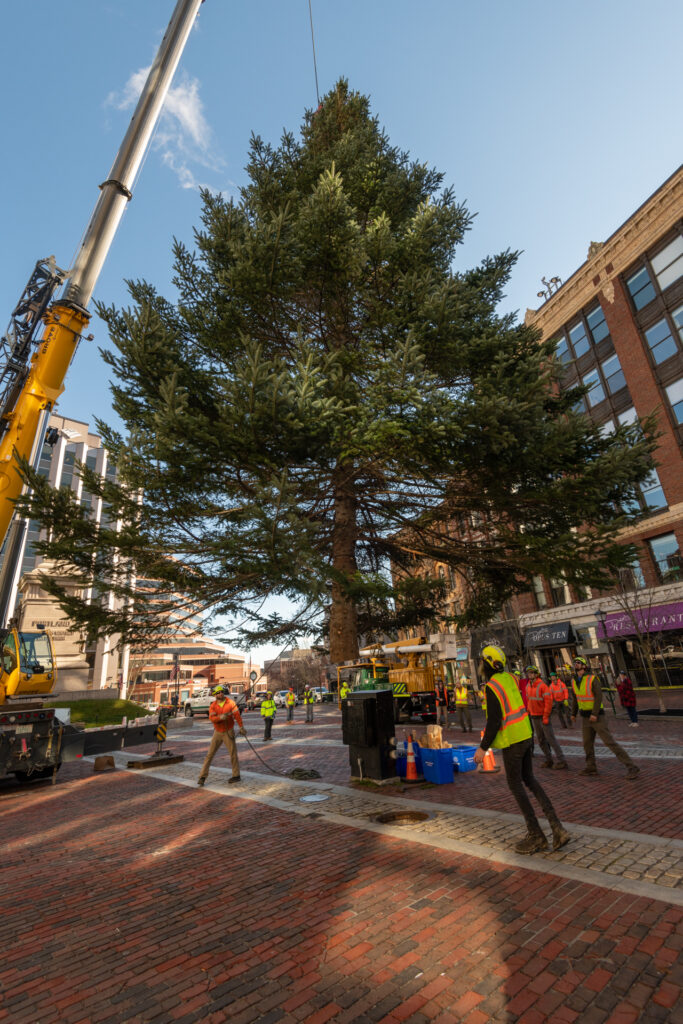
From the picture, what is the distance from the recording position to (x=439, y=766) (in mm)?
8164

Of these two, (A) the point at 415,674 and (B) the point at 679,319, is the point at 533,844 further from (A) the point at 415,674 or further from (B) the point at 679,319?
(B) the point at 679,319

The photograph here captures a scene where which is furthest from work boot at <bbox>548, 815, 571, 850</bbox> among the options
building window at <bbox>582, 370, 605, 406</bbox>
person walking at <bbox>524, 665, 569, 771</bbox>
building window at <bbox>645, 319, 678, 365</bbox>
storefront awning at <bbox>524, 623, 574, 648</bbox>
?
building window at <bbox>582, 370, 605, 406</bbox>

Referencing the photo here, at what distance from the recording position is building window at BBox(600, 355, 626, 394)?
2747cm

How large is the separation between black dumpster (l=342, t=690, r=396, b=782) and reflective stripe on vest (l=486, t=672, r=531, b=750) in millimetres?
3413

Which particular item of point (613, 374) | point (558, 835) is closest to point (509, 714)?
point (558, 835)

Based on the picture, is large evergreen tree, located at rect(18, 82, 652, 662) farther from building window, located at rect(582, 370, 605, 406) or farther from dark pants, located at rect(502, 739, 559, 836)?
building window, located at rect(582, 370, 605, 406)

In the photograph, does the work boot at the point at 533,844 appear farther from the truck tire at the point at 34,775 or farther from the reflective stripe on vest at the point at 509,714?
the truck tire at the point at 34,775

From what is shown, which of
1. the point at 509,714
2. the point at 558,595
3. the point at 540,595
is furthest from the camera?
the point at 540,595

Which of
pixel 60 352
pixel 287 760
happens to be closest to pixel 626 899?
pixel 287 760

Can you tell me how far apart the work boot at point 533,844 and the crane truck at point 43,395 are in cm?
1089

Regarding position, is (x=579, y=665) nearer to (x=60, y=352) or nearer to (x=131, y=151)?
(x=60, y=352)

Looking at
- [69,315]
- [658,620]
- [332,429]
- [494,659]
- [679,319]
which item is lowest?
[494,659]

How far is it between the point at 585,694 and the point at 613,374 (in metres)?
25.5

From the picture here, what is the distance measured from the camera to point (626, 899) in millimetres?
3520
